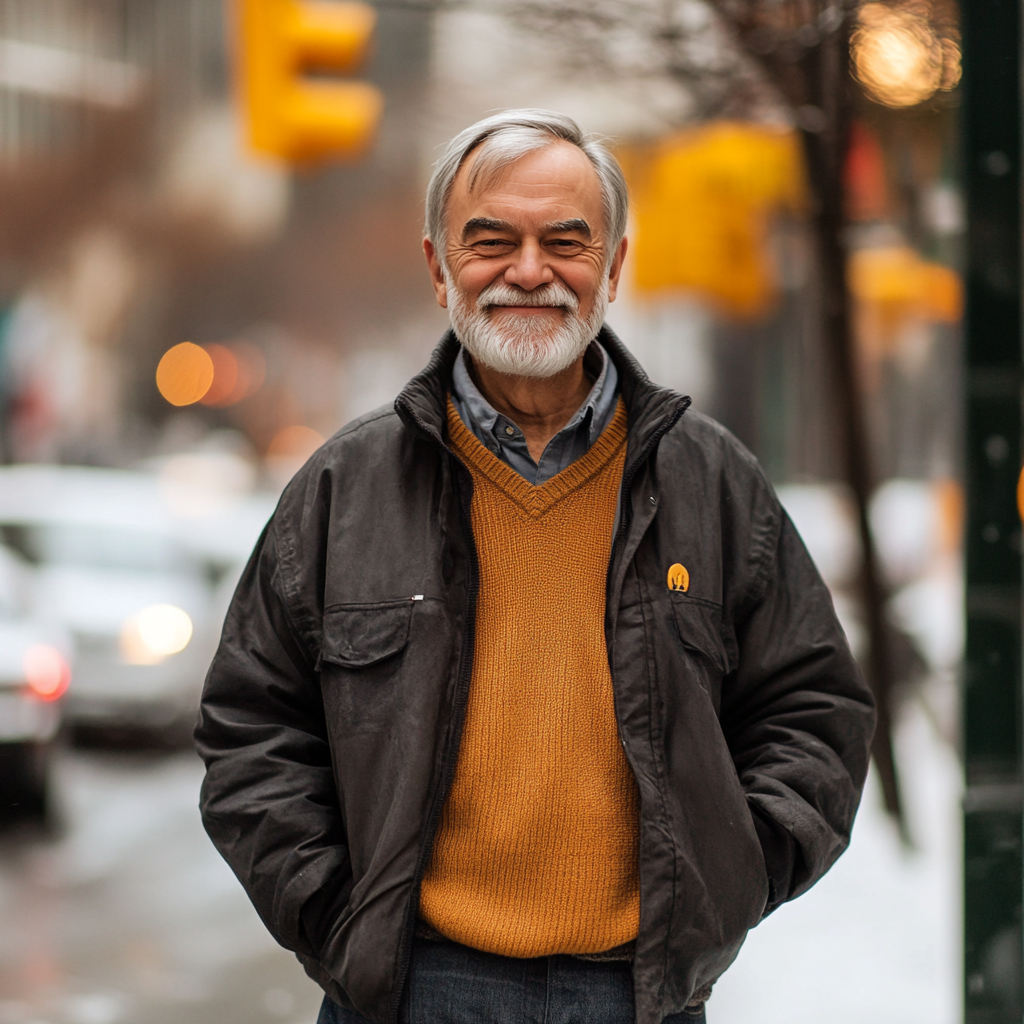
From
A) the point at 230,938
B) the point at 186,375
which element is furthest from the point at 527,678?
the point at 186,375

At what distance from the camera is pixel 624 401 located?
2.26 m

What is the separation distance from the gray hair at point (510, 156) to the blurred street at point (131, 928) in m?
3.46

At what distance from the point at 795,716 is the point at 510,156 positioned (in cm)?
96

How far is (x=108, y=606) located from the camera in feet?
30.6

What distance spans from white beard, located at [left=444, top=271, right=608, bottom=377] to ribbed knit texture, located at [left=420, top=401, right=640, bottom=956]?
0.25 m

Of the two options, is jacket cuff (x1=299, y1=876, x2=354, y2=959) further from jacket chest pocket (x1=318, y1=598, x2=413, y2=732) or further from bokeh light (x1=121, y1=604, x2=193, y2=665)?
bokeh light (x1=121, y1=604, x2=193, y2=665)

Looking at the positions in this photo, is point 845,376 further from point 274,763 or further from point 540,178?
point 274,763

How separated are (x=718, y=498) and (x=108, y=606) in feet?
25.5

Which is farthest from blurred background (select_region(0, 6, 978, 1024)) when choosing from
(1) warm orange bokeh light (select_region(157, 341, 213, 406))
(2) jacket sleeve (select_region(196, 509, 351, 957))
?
(1) warm orange bokeh light (select_region(157, 341, 213, 406))

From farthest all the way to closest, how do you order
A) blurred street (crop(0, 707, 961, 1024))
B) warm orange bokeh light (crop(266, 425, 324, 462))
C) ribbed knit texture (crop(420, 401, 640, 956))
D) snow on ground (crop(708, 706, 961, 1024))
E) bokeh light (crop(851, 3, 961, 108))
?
warm orange bokeh light (crop(266, 425, 324, 462)), blurred street (crop(0, 707, 961, 1024)), snow on ground (crop(708, 706, 961, 1024)), bokeh light (crop(851, 3, 961, 108)), ribbed knit texture (crop(420, 401, 640, 956))

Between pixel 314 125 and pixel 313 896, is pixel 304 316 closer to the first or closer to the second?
pixel 314 125

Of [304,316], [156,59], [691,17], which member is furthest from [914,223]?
[304,316]

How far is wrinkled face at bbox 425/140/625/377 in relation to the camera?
2111 mm

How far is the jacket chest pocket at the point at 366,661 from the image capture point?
→ 6.72ft
